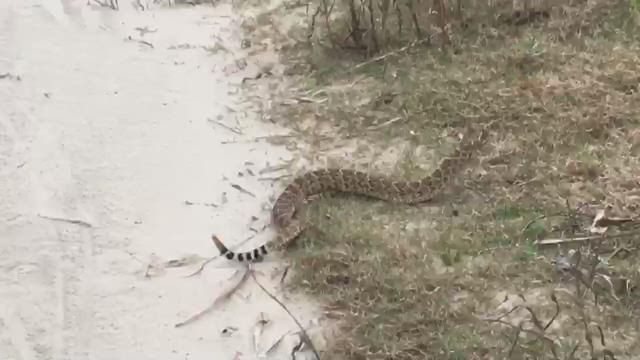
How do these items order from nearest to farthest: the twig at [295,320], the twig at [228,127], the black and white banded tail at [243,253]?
1. the twig at [295,320]
2. the black and white banded tail at [243,253]
3. the twig at [228,127]

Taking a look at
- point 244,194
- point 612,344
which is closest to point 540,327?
point 612,344

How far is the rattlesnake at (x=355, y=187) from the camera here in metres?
5.39

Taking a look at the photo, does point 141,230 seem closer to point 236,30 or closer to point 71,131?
point 71,131

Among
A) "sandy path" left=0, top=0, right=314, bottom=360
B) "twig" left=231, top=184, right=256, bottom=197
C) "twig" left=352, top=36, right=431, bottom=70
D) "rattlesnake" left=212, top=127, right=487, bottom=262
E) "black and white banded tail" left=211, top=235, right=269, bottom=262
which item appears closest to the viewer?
"sandy path" left=0, top=0, right=314, bottom=360

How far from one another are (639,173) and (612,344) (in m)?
1.54

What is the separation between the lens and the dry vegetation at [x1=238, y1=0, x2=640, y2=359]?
14.4ft

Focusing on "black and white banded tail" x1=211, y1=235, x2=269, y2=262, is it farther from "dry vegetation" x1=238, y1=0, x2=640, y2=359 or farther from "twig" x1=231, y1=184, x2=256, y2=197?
"twig" x1=231, y1=184, x2=256, y2=197

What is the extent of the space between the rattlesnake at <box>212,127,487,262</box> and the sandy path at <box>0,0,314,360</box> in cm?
21

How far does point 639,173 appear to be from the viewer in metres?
5.39

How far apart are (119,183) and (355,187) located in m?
1.54

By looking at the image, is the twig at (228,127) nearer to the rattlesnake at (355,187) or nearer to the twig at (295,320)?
the rattlesnake at (355,187)

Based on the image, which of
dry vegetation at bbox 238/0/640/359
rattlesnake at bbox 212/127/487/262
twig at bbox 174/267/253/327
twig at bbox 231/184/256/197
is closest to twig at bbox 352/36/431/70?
dry vegetation at bbox 238/0/640/359

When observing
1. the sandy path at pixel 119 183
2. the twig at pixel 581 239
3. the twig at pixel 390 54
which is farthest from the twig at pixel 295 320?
the twig at pixel 390 54

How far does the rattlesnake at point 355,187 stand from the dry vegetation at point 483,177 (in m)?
0.08
